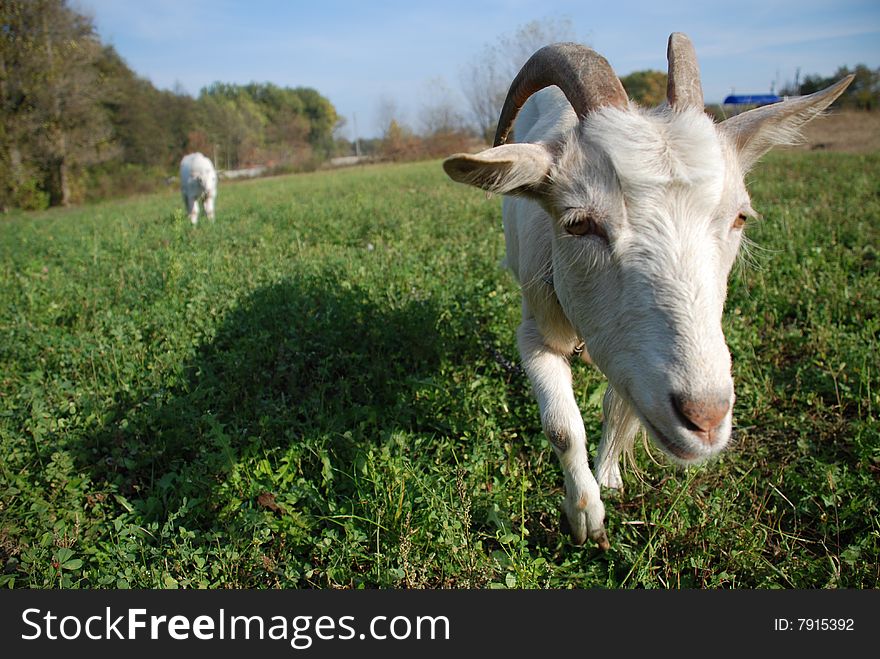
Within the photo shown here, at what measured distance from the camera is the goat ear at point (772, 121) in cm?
220

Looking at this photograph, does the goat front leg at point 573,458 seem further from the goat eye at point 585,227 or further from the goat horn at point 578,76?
the goat horn at point 578,76

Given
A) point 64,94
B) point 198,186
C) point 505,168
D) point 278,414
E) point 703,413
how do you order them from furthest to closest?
point 64,94
point 198,186
point 278,414
point 505,168
point 703,413

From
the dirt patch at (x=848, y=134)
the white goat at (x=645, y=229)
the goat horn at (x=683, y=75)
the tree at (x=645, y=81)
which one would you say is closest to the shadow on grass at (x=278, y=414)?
the white goat at (x=645, y=229)

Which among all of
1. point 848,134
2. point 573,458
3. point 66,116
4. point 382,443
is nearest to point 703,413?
point 573,458

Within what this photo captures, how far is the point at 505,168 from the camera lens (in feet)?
6.54

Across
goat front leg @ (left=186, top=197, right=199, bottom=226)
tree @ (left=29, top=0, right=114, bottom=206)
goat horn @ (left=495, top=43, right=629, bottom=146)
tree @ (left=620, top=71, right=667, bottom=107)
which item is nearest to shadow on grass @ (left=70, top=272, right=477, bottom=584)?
goat horn @ (left=495, top=43, right=629, bottom=146)

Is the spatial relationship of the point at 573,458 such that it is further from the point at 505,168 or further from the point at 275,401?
the point at 275,401

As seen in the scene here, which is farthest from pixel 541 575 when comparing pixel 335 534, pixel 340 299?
pixel 340 299

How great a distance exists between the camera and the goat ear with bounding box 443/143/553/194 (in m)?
1.90

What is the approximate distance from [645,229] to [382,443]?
6.56 ft

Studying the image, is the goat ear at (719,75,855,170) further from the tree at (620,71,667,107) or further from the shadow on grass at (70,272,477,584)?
the tree at (620,71,667,107)

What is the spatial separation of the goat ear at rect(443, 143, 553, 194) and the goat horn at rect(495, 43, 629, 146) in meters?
0.35

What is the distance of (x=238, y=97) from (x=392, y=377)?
91910 mm

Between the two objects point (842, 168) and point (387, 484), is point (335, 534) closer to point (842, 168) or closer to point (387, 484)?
point (387, 484)
